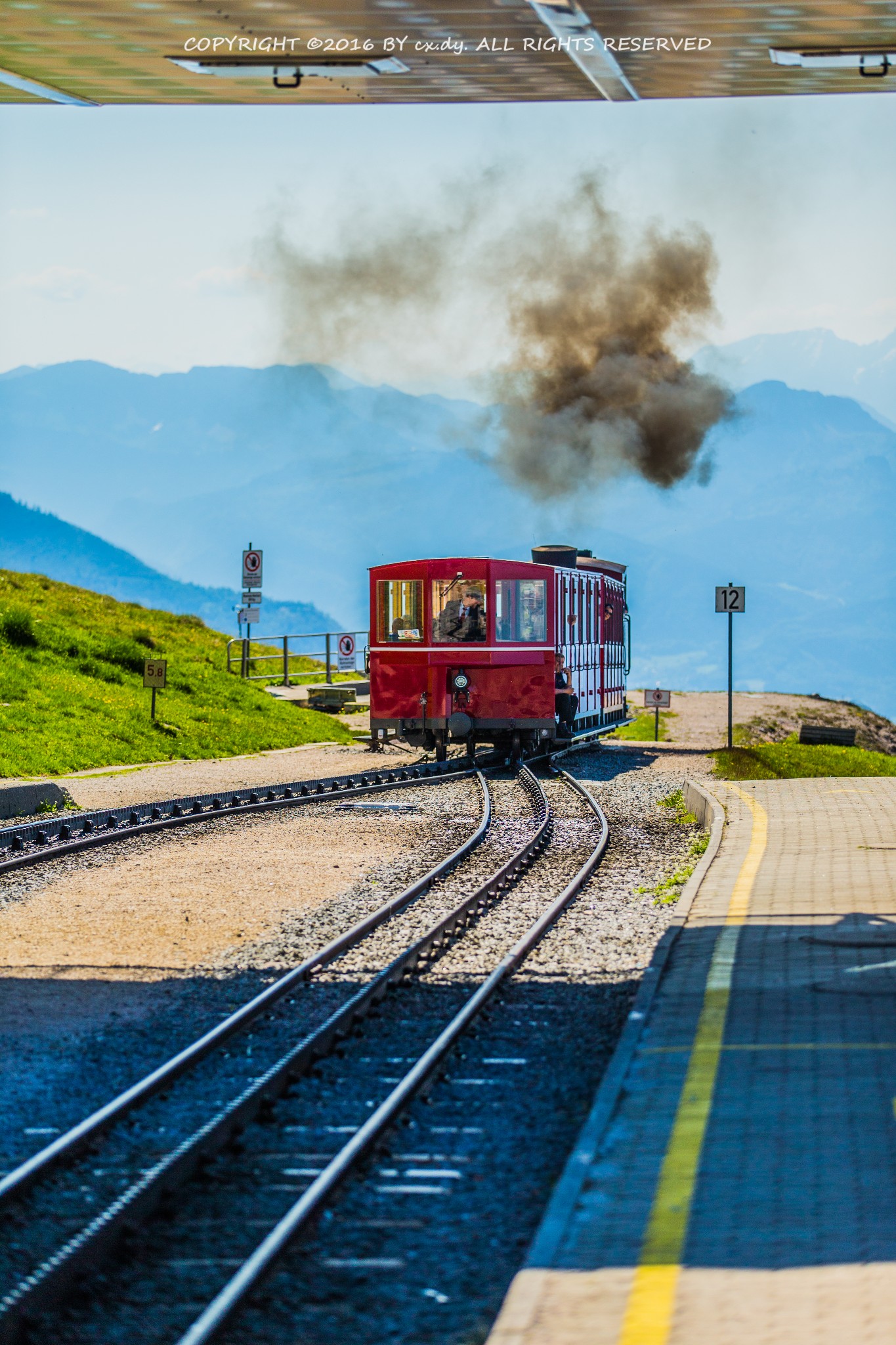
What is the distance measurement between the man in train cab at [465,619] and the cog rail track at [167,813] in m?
2.27

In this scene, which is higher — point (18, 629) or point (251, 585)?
point (251, 585)

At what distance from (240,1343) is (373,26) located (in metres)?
9.78

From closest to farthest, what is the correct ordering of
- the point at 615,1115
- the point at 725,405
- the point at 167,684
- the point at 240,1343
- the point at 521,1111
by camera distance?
the point at 240,1343, the point at 615,1115, the point at 521,1111, the point at 167,684, the point at 725,405

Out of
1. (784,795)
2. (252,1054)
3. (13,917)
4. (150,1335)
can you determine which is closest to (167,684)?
(784,795)

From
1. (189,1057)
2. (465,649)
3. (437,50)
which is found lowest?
(189,1057)

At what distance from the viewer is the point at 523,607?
79.6 feet

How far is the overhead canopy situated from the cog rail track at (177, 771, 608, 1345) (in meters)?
6.53

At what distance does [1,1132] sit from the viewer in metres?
6.25

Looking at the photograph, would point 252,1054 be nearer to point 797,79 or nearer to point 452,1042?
point 452,1042

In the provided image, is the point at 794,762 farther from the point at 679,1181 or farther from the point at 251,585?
the point at 679,1181

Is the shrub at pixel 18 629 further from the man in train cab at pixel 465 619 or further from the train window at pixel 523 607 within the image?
the train window at pixel 523 607

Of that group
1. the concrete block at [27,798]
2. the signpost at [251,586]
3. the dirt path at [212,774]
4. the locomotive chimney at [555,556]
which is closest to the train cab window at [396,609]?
the dirt path at [212,774]

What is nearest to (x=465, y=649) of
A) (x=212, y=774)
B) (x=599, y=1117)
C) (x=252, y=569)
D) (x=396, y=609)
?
(x=396, y=609)

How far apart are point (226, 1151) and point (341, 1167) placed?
655 mm
